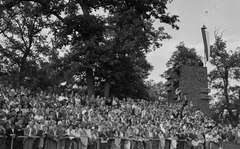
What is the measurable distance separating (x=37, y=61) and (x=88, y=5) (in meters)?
13.5

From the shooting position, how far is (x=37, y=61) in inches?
1938

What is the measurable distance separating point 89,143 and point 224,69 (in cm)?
4343

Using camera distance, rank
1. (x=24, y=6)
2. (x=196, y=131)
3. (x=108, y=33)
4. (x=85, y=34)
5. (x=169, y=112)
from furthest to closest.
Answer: (x=24, y=6)
(x=108, y=33)
(x=85, y=34)
(x=169, y=112)
(x=196, y=131)

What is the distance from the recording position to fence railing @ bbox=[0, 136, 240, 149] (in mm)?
17969

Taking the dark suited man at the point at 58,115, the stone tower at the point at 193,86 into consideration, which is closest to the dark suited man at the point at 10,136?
the dark suited man at the point at 58,115

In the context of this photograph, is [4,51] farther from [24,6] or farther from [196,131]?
[196,131]

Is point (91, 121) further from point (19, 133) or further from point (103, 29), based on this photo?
point (103, 29)

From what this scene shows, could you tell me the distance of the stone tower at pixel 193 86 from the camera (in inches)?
1580

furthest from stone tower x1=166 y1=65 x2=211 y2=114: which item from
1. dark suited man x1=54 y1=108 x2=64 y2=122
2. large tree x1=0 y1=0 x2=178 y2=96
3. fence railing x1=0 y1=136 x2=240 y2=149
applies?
dark suited man x1=54 y1=108 x2=64 y2=122

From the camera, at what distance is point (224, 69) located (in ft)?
196

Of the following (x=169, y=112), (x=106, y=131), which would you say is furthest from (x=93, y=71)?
(x=106, y=131)

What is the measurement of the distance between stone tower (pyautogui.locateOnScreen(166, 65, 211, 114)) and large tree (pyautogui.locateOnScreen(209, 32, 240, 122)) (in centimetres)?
1951

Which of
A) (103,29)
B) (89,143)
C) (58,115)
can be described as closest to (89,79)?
(103,29)

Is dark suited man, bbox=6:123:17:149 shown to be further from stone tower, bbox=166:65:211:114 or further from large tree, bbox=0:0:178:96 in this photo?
stone tower, bbox=166:65:211:114
